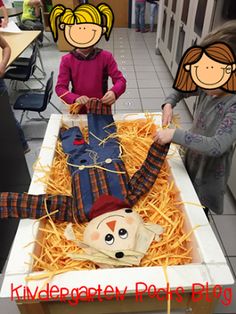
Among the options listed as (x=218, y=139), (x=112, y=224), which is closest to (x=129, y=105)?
(x=218, y=139)

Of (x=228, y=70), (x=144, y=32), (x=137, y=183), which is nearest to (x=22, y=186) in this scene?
(x=137, y=183)

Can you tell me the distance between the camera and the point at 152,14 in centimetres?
561

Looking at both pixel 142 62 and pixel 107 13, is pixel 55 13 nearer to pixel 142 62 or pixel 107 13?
pixel 107 13

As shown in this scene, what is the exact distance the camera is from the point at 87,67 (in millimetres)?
1357

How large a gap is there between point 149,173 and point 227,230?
1.01 meters

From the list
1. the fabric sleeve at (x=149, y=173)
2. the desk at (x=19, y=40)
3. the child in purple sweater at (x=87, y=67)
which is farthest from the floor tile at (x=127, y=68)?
the fabric sleeve at (x=149, y=173)

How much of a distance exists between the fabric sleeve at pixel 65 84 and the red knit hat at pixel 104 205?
0.65 metres

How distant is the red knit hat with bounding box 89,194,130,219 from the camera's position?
0.87 meters

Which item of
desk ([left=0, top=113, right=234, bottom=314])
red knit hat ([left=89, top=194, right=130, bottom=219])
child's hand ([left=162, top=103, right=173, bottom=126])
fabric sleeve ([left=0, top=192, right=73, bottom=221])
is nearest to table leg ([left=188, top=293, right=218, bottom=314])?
desk ([left=0, top=113, right=234, bottom=314])

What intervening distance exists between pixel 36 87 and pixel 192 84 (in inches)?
123

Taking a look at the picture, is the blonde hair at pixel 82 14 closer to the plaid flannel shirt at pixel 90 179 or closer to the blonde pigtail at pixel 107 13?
the blonde pigtail at pixel 107 13
